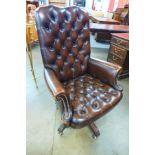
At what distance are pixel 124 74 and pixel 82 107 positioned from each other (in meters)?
1.56

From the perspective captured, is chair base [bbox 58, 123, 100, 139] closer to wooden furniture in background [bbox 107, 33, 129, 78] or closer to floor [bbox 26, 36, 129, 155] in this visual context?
floor [bbox 26, 36, 129, 155]

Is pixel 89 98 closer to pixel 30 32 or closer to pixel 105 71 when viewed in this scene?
pixel 105 71

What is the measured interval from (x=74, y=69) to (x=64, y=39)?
12.8 inches

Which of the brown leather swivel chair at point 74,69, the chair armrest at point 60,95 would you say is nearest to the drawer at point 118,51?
the brown leather swivel chair at point 74,69

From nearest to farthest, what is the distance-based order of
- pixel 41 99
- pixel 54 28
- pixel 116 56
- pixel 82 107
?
pixel 82 107 < pixel 54 28 < pixel 41 99 < pixel 116 56

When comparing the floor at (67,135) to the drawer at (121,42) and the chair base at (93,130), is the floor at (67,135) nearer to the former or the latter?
the chair base at (93,130)

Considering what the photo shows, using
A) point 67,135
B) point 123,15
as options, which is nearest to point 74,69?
point 67,135

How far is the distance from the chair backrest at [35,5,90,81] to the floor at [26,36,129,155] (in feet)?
1.74

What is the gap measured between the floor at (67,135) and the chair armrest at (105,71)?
1.72 ft
